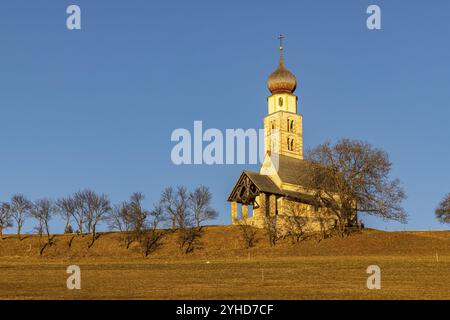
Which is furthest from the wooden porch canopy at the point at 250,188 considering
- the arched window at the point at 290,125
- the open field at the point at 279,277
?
the arched window at the point at 290,125

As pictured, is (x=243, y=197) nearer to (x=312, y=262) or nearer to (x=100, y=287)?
(x=312, y=262)

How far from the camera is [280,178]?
3292 inches

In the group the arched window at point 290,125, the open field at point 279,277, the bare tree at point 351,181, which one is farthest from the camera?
the arched window at point 290,125


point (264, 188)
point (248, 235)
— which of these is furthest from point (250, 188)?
point (248, 235)

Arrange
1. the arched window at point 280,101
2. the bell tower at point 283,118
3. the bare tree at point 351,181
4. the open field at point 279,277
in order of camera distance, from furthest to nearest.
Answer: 1. the arched window at point 280,101
2. the bell tower at point 283,118
3. the bare tree at point 351,181
4. the open field at point 279,277

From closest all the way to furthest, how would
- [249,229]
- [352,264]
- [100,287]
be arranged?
[100,287], [352,264], [249,229]

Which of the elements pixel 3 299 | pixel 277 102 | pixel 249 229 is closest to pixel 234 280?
pixel 3 299

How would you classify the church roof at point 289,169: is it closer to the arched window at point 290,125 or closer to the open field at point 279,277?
the arched window at point 290,125

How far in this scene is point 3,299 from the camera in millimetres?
26016

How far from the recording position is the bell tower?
100 metres

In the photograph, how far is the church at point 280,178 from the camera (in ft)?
248

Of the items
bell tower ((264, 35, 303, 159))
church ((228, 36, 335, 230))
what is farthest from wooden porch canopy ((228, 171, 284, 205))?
bell tower ((264, 35, 303, 159))

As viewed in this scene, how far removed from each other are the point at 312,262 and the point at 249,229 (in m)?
27.8
